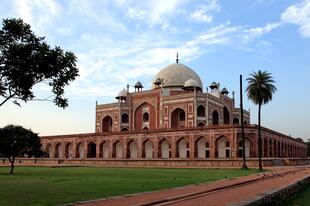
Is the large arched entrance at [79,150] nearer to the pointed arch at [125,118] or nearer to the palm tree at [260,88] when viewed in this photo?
the pointed arch at [125,118]

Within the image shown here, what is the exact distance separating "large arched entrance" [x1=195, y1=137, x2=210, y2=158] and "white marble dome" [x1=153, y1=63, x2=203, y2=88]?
48.7 feet

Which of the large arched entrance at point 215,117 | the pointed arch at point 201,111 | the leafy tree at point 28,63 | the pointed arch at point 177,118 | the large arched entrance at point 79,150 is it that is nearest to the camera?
the leafy tree at point 28,63

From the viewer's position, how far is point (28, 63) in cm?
1238

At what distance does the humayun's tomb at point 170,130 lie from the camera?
50125 mm

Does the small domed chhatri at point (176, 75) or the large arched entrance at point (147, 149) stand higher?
the small domed chhatri at point (176, 75)

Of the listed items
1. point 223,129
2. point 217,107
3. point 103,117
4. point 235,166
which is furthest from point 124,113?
point 235,166

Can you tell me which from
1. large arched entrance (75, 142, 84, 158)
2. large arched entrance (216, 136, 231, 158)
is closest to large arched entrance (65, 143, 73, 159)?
large arched entrance (75, 142, 84, 158)

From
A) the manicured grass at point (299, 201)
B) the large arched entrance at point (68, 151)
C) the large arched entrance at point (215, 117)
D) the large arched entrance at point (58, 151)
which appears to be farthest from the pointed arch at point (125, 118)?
the manicured grass at point (299, 201)

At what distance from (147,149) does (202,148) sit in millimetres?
8888

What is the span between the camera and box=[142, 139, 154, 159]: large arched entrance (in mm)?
56541

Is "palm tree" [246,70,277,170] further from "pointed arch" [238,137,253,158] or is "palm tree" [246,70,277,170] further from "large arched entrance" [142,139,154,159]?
"large arched entrance" [142,139,154,159]

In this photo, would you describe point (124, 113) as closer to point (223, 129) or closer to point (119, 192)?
point (223, 129)

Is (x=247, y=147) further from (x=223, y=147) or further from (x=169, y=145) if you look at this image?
(x=169, y=145)

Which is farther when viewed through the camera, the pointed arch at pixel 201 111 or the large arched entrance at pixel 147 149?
the pointed arch at pixel 201 111
